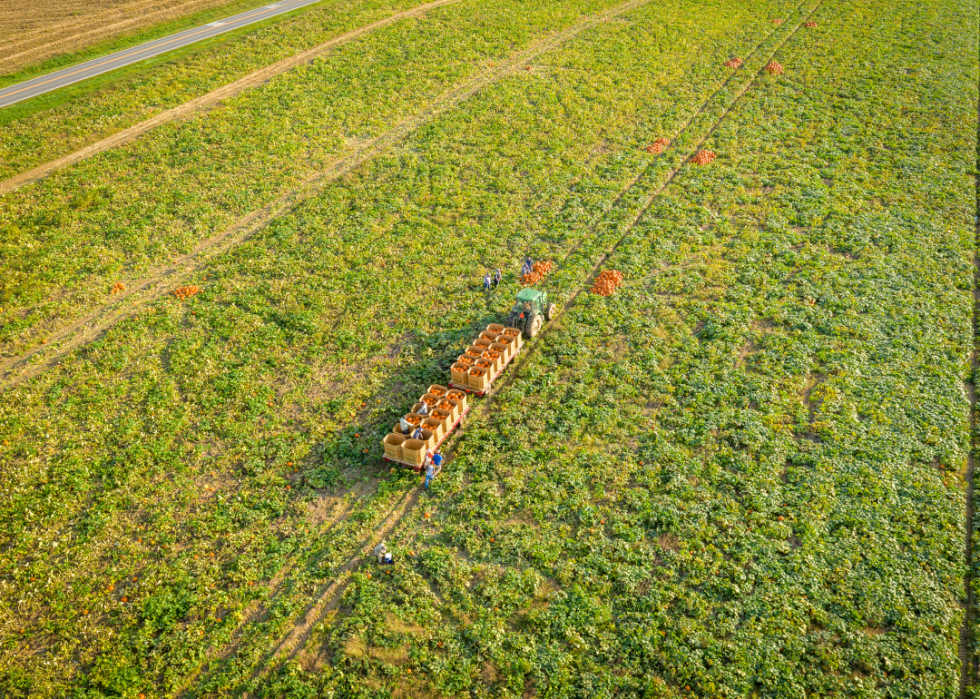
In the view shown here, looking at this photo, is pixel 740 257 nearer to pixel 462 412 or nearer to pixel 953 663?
pixel 462 412

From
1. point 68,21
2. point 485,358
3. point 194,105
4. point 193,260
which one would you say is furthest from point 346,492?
point 68,21

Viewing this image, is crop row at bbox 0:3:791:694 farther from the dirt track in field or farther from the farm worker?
the dirt track in field

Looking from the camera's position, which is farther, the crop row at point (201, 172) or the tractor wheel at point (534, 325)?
the crop row at point (201, 172)

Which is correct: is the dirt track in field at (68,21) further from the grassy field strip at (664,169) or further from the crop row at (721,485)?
the crop row at (721,485)

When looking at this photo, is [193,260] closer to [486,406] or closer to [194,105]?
[486,406]

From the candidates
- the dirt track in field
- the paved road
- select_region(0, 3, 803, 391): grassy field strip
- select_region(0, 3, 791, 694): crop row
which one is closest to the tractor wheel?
select_region(0, 3, 791, 694): crop row

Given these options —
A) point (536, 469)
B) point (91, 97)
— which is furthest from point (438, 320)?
point (91, 97)

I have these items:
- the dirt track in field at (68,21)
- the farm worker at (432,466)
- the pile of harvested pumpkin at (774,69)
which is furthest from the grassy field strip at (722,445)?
the dirt track in field at (68,21)
